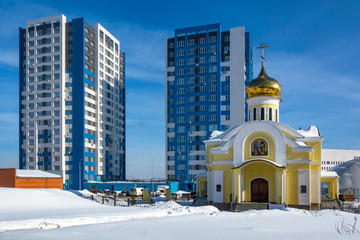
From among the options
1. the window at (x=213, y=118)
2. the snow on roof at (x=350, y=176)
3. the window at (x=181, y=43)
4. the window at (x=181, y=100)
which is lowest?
the snow on roof at (x=350, y=176)

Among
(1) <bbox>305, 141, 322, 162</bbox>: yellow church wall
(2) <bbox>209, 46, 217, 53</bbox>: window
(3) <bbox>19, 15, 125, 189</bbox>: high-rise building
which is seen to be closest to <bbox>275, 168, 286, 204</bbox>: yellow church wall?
(1) <bbox>305, 141, 322, 162</bbox>: yellow church wall

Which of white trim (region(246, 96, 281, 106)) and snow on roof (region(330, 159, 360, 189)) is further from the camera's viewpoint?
snow on roof (region(330, 159, 360, 189))

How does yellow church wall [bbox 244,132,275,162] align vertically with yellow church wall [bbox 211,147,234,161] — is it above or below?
above

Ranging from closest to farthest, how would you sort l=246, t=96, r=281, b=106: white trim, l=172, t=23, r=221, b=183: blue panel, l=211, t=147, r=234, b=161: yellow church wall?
l=211, t=147, r=234, b=161: yellow church wall < l=246, t=96, r=281, b=106: white trim < l=172, t=23, r=221, b=183: blue panel

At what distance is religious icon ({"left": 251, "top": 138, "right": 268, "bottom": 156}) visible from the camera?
3083cm

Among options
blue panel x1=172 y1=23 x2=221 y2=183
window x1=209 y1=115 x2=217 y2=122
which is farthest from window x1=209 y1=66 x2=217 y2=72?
window x1=209 y1=115 x2=217 y2=122

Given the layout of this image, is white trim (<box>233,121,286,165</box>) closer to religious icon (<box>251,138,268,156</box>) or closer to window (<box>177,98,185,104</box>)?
religious icon (<box>251,138,268,156</box>)

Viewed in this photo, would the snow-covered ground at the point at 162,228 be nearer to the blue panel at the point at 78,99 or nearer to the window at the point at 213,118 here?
the blue panel at the point at 78,99

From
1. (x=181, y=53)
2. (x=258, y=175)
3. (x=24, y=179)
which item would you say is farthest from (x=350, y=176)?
(x=24, y=179)

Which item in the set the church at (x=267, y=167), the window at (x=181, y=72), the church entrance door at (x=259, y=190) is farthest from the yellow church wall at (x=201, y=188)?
the window at (x=181, y=72)

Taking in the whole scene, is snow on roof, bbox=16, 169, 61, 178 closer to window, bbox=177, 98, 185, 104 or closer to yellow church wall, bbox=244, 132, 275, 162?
yellow church wall, bbox=244, 132, 275, 162

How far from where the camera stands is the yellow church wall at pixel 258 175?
102ft

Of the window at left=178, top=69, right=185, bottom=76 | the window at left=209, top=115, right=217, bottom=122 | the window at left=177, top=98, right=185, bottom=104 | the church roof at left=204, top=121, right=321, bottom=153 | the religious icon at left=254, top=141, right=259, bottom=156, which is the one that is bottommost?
the religious icon at left=254, top=141, right=259, bottom=156

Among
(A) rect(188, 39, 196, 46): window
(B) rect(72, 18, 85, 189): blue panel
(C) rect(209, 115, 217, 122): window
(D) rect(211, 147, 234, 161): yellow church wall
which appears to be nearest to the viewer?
(D) rect(211, 147, 234, 161): yellow church wall
